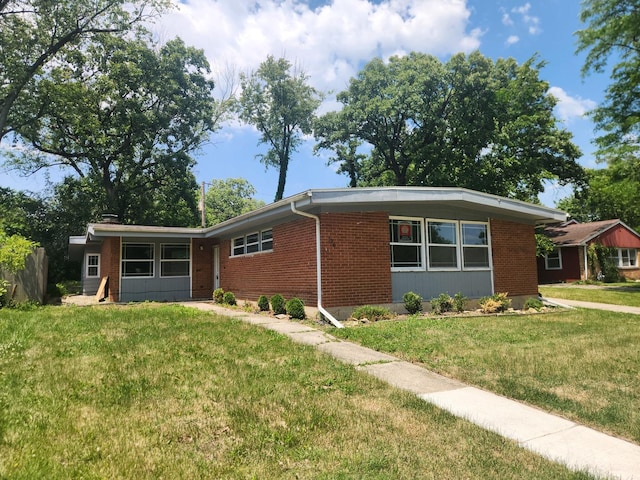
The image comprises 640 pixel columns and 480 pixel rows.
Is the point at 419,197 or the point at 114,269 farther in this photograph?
the point at 114,269

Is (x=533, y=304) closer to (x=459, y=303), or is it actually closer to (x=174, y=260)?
(x=459, y=303)

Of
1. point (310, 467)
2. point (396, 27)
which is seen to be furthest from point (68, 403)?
point (396, 27)

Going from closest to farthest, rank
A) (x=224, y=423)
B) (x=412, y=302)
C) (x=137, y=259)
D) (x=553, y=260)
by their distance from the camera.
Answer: (x=224, y=423)
(x=412, y=302)
(x=137, y=259)
(x=553, y=260)

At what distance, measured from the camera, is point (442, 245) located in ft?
39.2

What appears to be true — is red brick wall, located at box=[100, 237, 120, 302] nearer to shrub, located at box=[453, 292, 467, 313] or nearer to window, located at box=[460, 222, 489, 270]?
shrub, located at box=[453, 292, 467, 313]

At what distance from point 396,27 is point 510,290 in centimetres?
960

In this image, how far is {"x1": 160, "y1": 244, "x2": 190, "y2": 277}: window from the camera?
17.2 meters

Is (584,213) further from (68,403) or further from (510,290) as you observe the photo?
(68,403)

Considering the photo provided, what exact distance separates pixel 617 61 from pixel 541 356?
844 inches

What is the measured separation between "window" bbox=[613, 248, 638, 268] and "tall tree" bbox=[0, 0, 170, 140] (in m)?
31.9

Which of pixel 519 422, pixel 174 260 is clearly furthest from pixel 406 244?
pixel 174 260

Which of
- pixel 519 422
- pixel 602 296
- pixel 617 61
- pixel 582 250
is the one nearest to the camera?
pixel 519 422

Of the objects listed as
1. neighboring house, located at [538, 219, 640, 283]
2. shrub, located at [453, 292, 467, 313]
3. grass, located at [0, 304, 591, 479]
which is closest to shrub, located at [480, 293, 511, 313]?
shrub, located at [453, 292, 467, 313]

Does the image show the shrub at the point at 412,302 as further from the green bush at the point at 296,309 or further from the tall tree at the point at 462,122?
the tall tree at the point at 462,122
